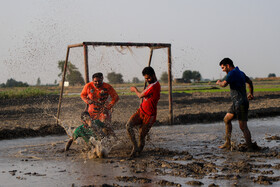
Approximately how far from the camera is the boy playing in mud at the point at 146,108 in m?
7.52

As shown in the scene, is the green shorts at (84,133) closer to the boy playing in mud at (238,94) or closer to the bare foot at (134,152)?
the bare foot at (134,152)

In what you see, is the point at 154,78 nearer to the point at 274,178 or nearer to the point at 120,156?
the point at 120,156

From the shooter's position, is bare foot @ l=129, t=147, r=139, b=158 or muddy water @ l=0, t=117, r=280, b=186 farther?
bare foot @ l=129, t=147, r=139, b=158

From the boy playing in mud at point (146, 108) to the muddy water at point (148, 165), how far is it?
518 millimetres

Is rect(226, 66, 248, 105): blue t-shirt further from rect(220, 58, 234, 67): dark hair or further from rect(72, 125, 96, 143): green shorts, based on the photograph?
rect(72, 125, 96, 143): green shorts

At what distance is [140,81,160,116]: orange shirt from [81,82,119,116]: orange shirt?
0.90 m

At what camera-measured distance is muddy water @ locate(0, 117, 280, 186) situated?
5.74 metres

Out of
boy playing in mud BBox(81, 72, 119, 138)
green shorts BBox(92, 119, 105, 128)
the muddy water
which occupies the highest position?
boy playing in mud BBox(81, 72, 119, 138)

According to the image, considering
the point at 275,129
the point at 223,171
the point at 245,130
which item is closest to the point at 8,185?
the point at 223,171

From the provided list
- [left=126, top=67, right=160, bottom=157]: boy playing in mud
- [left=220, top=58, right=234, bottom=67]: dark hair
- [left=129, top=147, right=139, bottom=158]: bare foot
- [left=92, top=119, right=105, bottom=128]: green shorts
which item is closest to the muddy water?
[left=129, top=147, right=139, bottom=158]: bare foot

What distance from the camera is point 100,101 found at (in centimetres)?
827

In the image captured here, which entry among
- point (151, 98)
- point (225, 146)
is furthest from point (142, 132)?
point (225, 146)

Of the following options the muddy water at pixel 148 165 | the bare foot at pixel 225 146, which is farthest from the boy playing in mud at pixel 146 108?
the bare foot at pixel 225 146

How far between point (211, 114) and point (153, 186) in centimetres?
1103
